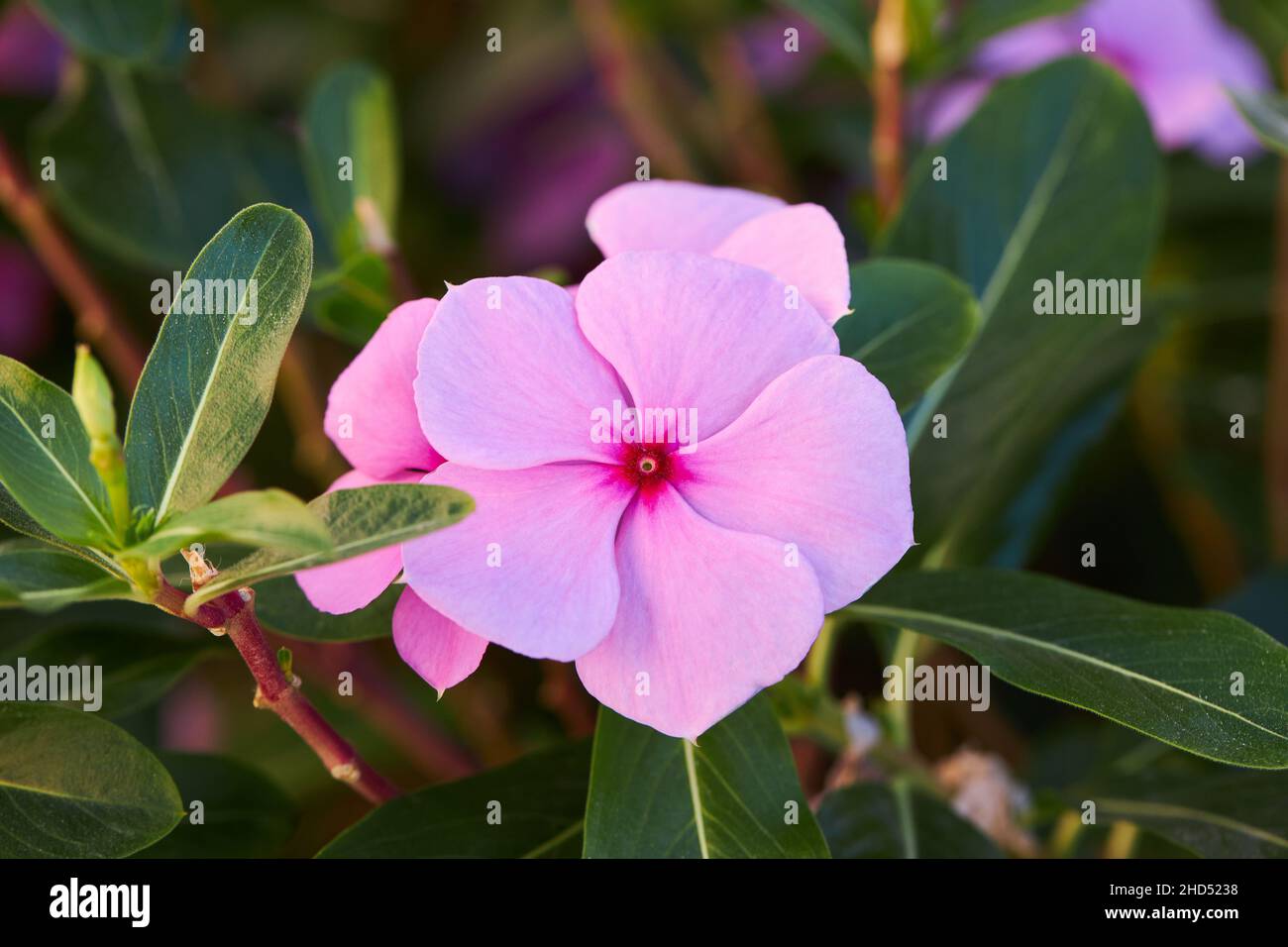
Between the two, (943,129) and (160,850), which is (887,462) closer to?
(160,850)

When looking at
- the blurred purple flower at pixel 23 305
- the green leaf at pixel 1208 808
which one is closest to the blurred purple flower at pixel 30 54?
the blurred purple flower at pixel 23 305

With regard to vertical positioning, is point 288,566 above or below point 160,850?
above

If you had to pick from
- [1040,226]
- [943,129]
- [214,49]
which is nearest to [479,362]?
[1040,226]

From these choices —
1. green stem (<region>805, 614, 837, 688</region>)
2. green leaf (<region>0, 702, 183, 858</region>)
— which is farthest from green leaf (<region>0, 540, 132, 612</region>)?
green stem (<region>805, 614, 837, 688</region>)

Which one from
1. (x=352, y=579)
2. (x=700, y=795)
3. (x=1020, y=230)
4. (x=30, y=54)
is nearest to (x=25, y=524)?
(x=352, y=579)

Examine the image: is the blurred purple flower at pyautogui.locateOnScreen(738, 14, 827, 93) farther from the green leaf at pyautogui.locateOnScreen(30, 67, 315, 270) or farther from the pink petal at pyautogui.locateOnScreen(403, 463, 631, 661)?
the pink petal at pyautogui.locateOnScreen(403, 463, 631, 661)

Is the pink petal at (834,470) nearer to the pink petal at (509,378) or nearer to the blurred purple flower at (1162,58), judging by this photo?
the pink petal at (509,378)

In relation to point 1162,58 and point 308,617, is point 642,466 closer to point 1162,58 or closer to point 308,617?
point 308,617
